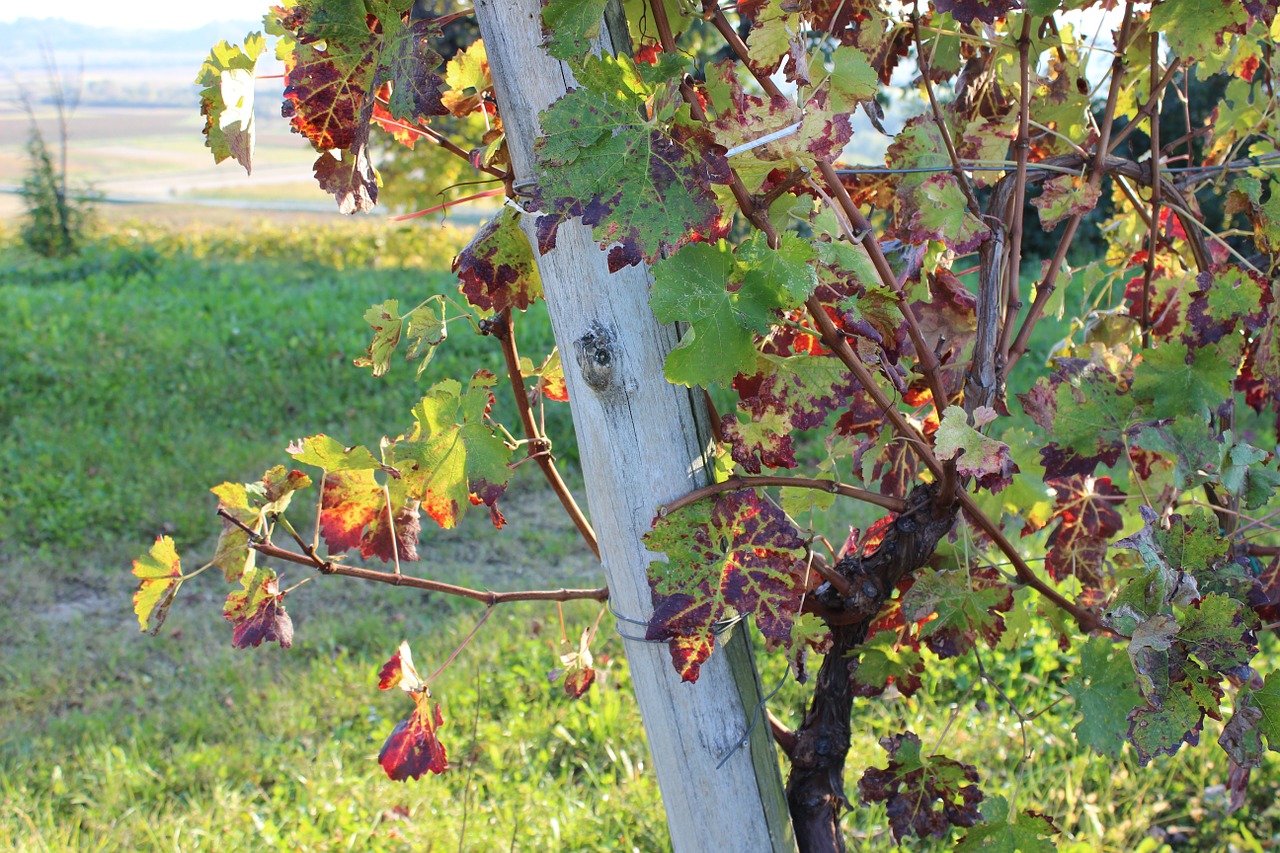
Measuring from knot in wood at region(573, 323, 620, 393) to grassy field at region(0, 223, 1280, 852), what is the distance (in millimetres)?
702

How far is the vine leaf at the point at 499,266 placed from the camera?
4.01ft

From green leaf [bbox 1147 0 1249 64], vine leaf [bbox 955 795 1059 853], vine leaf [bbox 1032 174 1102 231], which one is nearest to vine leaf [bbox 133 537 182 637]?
vine leaf [bbox 955 795 1059 853]

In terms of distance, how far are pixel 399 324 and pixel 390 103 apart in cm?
33

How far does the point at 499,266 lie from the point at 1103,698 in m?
0.92

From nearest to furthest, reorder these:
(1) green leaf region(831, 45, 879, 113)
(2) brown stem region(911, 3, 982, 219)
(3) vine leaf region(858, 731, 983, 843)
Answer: (1) green leaf region(831, 45, 879, 113)
(2) brown stem region(911, 3, 982, 219)
(3) vine leaf region(858, 731, 983, 843)

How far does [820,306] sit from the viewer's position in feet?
3.34

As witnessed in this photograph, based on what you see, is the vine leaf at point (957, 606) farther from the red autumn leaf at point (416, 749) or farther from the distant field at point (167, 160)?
the distant field at point (167, 160)

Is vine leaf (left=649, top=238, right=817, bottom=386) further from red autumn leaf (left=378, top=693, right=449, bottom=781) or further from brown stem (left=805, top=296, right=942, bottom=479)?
red autumn leaf (left=378, top=693, right=449, bottom=781)

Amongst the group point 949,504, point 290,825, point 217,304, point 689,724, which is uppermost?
point 217,304

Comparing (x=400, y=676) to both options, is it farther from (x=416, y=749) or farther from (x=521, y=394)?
(x=521, y=394)

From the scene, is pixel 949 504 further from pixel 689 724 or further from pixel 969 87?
pixel 969 87

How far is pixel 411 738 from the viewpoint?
1.34 meters

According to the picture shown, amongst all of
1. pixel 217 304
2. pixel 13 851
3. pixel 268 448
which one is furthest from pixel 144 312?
pixel 13 851

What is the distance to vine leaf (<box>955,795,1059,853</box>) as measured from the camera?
4.01ft
